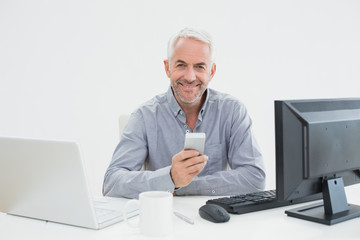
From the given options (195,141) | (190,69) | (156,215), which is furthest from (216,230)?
(190,69)

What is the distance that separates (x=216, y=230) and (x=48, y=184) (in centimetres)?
48

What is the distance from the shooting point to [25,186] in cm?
131

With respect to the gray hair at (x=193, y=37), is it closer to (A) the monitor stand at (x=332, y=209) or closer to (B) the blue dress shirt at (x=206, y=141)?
(B) the blue dress shirt at (x=206, y=141)

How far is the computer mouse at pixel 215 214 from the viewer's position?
→ 4.36 feet

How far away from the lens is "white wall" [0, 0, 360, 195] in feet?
9.36

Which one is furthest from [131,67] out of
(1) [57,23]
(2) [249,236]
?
(2) [249,236]

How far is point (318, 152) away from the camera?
133 centimetres

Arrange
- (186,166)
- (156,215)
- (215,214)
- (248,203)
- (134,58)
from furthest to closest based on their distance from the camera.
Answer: (134,58) → (186,166) → (248,203) → (215,214) → (156,215)

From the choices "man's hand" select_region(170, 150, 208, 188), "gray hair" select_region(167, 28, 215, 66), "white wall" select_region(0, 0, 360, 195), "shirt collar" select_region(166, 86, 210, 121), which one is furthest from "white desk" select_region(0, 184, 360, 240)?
"white wall" select_region(0, 0, 360, 195)

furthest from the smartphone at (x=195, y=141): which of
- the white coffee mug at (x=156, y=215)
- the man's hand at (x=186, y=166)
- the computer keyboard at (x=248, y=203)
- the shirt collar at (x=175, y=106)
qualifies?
the shirt collar at (x=175, y=106)

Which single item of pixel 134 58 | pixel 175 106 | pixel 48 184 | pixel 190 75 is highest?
pixel 134 58

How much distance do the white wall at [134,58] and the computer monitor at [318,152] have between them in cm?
191

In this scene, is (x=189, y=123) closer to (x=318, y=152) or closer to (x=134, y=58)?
(x=318, y=152)

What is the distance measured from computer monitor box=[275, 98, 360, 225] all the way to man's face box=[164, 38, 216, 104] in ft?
2.61
